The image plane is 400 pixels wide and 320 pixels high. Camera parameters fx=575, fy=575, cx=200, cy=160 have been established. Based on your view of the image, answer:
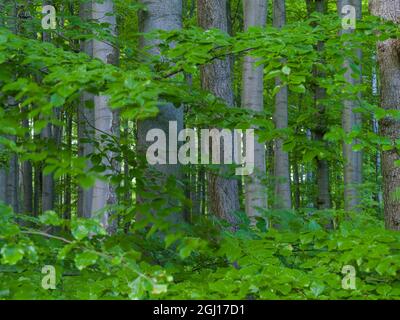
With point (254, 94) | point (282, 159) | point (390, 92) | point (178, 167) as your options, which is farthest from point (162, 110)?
point (282, 159)

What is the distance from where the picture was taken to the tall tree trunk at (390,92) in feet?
15.4

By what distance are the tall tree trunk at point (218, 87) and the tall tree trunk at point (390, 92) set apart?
4.60m

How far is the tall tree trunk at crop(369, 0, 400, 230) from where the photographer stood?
15.4ft

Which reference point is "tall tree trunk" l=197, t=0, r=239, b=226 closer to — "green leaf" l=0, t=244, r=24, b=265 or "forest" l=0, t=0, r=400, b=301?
"forest" l=0, t=0, r=400, b=301

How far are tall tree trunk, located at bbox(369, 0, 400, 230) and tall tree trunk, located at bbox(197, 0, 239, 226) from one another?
460 cm

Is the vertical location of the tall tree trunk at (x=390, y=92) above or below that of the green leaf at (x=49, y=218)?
above

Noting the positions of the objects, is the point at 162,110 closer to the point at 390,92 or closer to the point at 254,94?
the point at 390,92

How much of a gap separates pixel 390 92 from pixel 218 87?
5.26 metres

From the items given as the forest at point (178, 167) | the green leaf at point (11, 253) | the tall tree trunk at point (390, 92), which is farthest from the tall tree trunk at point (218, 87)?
the green leaf at point (11, 253)

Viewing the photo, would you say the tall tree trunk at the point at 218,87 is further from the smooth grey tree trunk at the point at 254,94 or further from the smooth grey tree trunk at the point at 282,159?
the smooth grey tree trunk at the point at 282,159

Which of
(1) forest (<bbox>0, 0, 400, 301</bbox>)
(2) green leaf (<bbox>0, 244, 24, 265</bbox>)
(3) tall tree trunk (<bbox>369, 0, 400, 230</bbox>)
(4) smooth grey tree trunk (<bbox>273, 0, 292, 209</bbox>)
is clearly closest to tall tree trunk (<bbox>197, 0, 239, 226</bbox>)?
(4) smooth grey tree trunk (<bbox>273, 0, 292, 209</bbox>)
